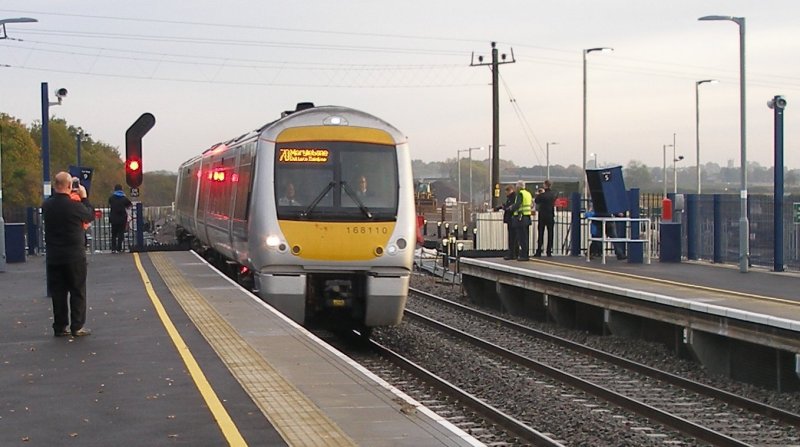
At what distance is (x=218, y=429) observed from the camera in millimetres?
7742

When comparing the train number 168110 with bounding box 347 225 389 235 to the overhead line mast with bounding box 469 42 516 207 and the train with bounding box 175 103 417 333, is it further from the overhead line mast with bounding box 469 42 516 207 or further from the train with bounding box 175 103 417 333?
the overhead line mast with bounding box 469 42 516 207

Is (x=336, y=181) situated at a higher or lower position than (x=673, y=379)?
higher

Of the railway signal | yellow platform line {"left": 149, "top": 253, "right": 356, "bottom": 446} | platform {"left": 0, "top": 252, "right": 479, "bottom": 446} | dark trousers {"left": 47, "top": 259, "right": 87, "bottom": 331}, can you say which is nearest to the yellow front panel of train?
platform {"left": 0, "top": 252, "right": 479, "bottom": 446}

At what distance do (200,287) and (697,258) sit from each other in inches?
491

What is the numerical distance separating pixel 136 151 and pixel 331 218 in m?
12.3

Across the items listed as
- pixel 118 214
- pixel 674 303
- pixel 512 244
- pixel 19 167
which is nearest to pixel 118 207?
pixel 118 214

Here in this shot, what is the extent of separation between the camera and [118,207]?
29469 mm

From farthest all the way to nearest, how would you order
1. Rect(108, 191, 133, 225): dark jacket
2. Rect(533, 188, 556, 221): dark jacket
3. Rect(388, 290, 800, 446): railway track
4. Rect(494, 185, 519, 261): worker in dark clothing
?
Rect(108, 191, 133, 225): dark jacket < Rect(533, 188, 556, 221): dark jacket < Rect(494, 185, 519, 261): worker in dark clothing < Rect(388, 290, 800, 446): railway track

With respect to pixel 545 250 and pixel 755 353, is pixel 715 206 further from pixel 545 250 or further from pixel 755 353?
pixel 755 353

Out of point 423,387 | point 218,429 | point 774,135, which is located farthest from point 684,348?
point 218,429

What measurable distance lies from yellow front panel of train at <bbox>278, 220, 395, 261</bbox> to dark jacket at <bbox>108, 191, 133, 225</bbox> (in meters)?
14.6

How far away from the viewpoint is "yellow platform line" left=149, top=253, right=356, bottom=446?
7617mm

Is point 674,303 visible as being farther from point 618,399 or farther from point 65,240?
point 65,240

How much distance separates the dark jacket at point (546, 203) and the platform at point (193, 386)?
10.9 metres
